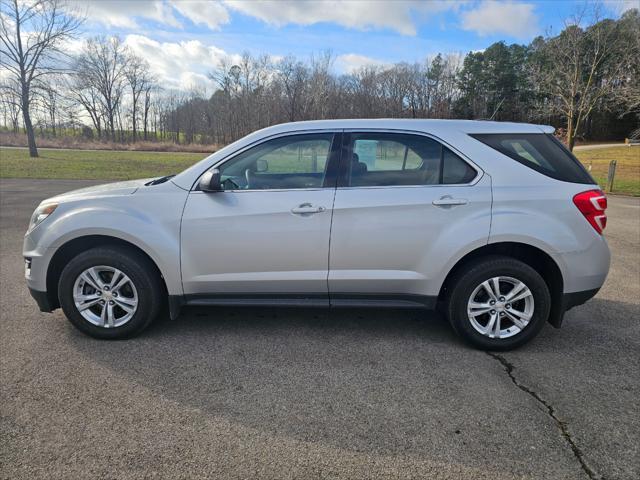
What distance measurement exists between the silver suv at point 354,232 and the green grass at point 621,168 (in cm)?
1522

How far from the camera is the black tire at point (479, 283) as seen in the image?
3.45 meters

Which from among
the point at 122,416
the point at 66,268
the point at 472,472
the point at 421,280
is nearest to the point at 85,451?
the point at 122,416

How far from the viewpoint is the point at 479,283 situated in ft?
11.4

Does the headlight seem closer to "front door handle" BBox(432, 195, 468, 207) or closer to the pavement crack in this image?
"front door handle" BBox(432, 195, 468, 207)

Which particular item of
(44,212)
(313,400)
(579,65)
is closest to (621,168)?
(579,65)

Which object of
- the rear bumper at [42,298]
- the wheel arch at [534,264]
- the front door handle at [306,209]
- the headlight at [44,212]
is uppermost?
the front door handle at [306,209]

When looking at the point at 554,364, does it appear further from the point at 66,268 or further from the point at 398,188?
the point at 66,268

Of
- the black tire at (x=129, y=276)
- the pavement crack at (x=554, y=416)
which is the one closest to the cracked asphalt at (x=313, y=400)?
the pavement crack at (x=554, y=416)

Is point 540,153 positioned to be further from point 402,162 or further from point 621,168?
point 621,168

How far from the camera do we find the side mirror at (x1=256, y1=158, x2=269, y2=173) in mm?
3658

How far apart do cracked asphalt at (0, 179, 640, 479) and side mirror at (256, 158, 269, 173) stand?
1414 mm

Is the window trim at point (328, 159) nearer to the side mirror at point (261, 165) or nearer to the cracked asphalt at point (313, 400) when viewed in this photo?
the side mirror at point (261, 165)

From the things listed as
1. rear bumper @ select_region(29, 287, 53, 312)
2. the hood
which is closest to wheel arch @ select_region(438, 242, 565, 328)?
the hood

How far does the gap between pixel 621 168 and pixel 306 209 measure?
97.4 ft
